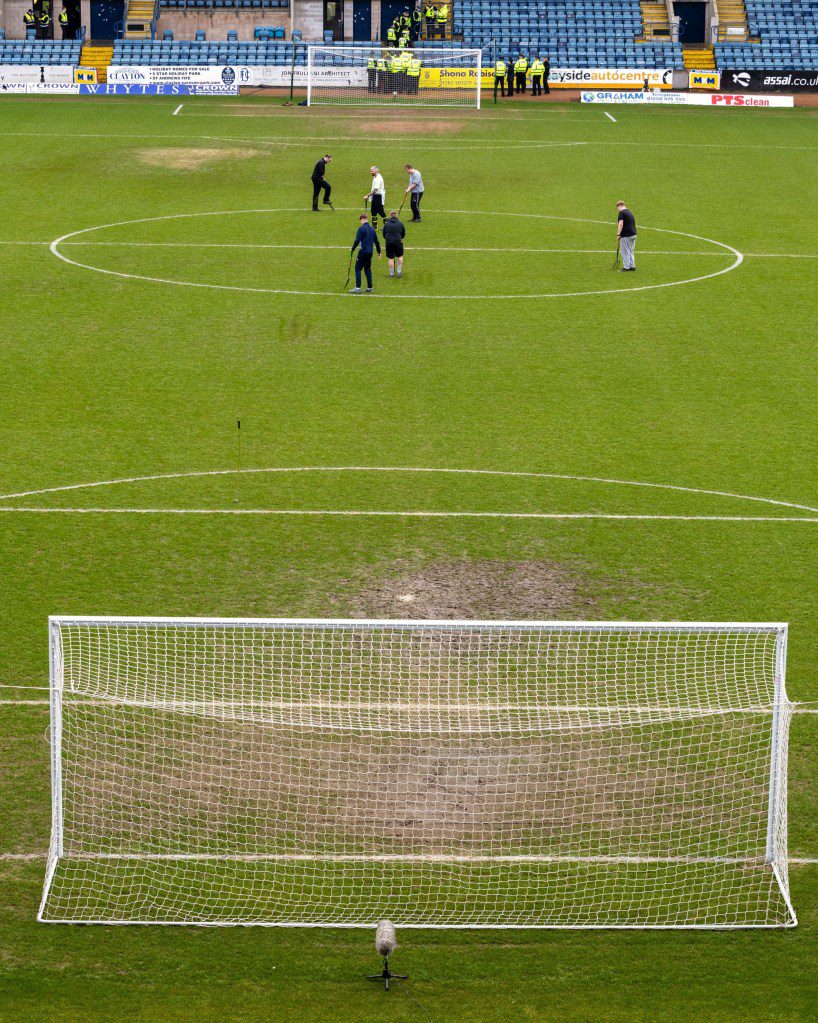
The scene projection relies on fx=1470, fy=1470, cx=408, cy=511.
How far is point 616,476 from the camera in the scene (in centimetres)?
2102

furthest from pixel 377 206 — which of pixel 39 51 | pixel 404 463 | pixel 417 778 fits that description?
pixel 39 51

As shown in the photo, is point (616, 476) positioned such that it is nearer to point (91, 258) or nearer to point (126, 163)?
point (91, 258)

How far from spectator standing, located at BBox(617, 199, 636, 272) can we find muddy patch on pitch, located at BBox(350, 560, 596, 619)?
16370mm

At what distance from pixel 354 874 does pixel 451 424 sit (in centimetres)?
1235

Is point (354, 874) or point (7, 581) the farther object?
point (7, 581)

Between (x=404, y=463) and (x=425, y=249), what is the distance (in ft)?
52.2

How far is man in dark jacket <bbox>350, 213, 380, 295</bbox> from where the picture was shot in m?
30.0

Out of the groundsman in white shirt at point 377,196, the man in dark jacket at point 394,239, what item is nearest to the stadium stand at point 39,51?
the groundsman in white shirt at point 377,196

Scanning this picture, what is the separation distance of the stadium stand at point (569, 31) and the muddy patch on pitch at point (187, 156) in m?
26.8

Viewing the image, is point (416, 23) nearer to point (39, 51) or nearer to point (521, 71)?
point (521, 71)

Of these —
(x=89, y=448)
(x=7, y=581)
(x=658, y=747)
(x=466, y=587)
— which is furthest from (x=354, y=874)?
(x=89, y=448)

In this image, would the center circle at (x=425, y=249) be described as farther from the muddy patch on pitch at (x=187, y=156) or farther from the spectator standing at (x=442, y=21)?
the spectator standing at (x=442, y=21)

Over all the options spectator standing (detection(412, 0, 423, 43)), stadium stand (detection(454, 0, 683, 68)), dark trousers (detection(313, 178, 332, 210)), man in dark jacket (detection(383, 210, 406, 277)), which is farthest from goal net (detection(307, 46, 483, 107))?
man in dark jacket (detection(383, 210, 406, 277))

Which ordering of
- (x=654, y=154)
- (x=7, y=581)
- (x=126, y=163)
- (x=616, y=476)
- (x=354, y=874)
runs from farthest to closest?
(x=654, y=154), (x=126, y=163), (x=616, y=476), (x=7, y=581), (x=354, y=874)
